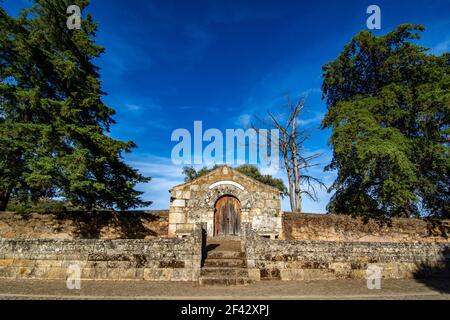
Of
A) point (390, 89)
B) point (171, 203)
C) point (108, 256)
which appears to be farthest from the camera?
point (390, 89)

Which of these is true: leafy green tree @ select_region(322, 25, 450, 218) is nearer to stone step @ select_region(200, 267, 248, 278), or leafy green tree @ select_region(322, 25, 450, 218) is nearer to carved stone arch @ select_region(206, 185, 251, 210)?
carved stone arch @ select_region(206, 185, 251, 210)

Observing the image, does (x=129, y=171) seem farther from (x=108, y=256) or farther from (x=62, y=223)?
(x=108, y=256)

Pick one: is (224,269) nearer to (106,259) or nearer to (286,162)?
(106,259)

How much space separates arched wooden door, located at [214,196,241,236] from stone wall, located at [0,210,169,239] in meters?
2.83

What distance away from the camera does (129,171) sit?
13156 millimetres

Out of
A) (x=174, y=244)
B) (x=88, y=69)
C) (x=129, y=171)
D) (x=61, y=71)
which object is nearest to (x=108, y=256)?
(x=174, y=244)

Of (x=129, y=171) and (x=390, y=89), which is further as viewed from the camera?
(x=390, y=89)

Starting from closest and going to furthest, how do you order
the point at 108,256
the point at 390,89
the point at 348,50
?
the point at 108,256
the point at 390,89
the point at 348,50

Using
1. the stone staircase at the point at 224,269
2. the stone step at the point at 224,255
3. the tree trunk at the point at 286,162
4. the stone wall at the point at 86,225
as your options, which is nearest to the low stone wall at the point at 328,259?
the stone staircase at the point at 224,269

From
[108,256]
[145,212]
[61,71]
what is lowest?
[108,256]

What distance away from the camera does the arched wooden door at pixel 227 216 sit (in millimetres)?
13922

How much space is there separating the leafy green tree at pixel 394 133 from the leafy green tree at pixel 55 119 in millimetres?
11731

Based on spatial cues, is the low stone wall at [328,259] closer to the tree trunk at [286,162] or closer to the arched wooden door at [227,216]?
the arched wooden door at [227,216]
